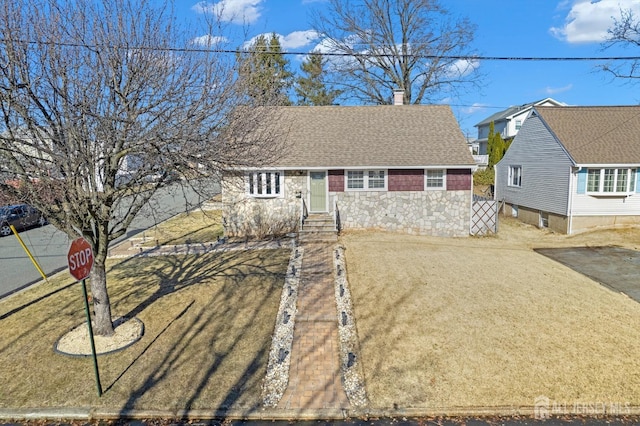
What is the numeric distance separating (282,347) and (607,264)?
11.8m

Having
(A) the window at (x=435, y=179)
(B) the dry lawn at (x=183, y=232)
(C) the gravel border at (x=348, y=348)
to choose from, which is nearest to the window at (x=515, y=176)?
(A) the window at (x=435, y=179)

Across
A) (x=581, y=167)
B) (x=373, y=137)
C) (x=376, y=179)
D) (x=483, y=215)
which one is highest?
(x=373, y=137)

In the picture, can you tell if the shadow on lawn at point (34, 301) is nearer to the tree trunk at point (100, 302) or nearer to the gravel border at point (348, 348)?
the tree trunk at point (100, 302)

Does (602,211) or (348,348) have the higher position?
(602,211)

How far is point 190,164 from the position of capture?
649cm

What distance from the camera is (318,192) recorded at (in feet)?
52.7

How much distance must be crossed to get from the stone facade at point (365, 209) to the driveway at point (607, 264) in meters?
3.69

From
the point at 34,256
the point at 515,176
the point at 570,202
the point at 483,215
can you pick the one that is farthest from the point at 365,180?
the point at 34,256

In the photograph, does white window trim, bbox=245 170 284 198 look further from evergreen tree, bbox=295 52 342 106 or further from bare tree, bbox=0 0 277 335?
evergreen tree, bbox=295 52 342 106

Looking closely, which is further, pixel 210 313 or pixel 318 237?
pixel 318 237

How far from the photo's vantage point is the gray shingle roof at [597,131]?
55.3 ft

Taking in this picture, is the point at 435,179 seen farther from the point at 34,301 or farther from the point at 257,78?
the point at 34,301

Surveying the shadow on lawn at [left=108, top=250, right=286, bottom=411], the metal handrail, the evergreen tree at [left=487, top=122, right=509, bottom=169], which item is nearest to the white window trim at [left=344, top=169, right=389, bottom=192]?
the metal handrail

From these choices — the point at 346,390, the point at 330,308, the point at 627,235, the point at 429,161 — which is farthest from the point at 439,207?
the point at 346,390
